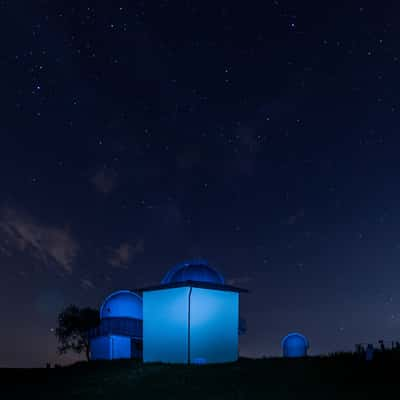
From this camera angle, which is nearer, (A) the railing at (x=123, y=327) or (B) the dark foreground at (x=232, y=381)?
(B) the dark foreground at (x=232, y=381)

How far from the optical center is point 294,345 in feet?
135

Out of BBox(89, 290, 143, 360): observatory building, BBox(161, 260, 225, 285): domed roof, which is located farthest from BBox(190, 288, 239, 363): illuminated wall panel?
BBox(89, 290, 143, 360): observatory building

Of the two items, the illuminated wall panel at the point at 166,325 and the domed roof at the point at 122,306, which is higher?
the domed roof at the point at 122,306

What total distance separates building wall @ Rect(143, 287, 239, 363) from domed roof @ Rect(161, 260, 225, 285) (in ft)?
3.71

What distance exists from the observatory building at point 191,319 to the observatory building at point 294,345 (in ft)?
25.4

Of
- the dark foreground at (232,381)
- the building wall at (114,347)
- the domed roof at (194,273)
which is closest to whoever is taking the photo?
the dark foreground at (232,381)

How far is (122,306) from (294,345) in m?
13.2

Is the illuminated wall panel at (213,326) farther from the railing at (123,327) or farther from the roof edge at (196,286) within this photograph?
the railing at (123,327)

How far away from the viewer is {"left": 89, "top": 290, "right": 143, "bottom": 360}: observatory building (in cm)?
4594

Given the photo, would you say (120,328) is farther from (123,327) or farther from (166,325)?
(166,325)

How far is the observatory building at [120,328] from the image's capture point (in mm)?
45938

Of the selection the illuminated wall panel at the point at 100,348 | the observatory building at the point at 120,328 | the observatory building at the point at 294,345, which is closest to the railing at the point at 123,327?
the observatory building at the point at 120,328

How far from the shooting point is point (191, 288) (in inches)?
1293

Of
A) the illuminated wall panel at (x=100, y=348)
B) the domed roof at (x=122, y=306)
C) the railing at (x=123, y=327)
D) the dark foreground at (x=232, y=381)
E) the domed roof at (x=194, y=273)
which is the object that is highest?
the domed roof at (x=194, y=273)
